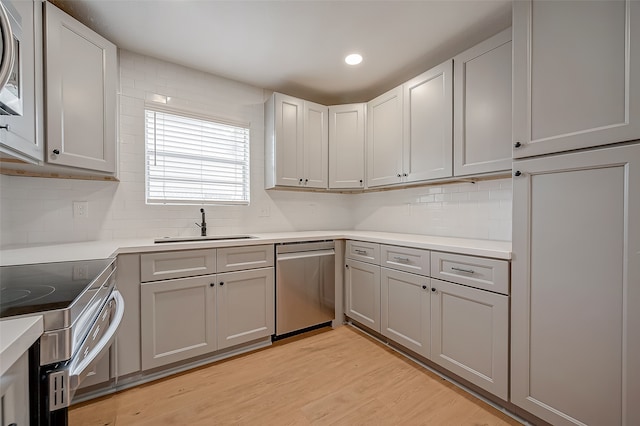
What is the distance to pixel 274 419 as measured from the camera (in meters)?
1.54

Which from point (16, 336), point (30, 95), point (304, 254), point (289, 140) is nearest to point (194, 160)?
point (289, 140)

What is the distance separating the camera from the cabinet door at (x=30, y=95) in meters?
1.32

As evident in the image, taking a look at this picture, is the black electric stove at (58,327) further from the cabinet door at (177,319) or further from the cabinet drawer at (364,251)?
the cabinet drawer at (364,251)

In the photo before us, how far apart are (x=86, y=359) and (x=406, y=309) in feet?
6.32

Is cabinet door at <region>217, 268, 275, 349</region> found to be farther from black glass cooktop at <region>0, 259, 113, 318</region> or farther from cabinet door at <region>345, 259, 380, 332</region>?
black glass cooktop at <region>0, 259, 113, 318</region>

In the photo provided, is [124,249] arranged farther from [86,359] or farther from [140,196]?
[86,359]

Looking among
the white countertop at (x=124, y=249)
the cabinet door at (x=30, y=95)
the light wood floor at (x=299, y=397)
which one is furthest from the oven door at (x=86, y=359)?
the cabinet door at (x=30, y=95)

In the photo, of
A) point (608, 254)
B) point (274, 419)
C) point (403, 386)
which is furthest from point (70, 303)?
point (608, 254)

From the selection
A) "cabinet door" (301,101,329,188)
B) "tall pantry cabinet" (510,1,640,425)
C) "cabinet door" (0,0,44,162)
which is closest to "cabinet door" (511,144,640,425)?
"tall pantry cabinet" (510,1,640,425)

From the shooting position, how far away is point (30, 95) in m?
1.43

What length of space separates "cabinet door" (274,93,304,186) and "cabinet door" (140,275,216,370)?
123 cm

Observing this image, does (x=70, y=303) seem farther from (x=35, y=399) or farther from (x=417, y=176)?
(x=417, y=176)

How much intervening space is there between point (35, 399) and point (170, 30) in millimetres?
2292

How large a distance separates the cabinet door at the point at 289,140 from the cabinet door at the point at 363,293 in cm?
104
